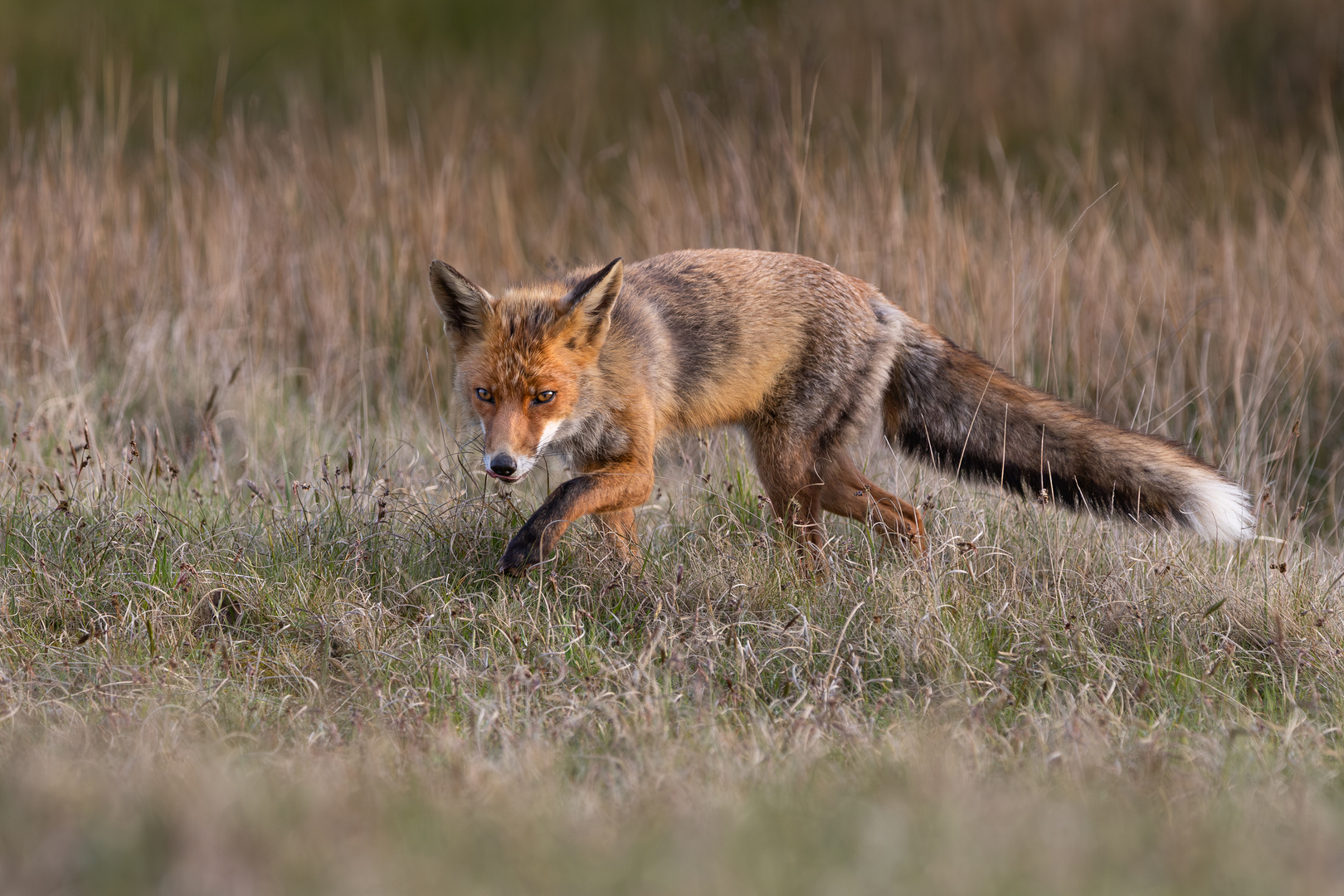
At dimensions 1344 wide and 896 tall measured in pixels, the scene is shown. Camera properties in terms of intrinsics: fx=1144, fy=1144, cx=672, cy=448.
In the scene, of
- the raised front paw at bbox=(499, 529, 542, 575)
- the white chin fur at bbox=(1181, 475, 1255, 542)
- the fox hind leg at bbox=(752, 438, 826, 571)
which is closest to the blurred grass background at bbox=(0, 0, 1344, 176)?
the fox hind leg at bbox=(752, 438, 826, 571)

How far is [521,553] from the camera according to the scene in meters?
3.83

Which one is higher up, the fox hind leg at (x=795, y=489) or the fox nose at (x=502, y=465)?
the fox nose at (x=502, y=465)

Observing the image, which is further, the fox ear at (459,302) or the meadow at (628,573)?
the fox ear at (459,302)

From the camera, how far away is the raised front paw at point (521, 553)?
3.82 metres

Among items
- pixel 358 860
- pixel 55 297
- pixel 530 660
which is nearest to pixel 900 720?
pixel 530 660

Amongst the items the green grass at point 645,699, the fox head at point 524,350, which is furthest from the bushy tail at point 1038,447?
the fox head at point 524,350

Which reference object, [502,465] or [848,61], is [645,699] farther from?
[848,61]

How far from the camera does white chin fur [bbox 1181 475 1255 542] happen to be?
3932mm

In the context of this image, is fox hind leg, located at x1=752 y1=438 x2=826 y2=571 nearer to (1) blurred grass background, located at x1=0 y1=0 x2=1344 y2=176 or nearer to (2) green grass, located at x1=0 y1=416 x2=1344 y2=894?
(2) green grass, located at x1=0 y1=416 x2=1344 y2=894

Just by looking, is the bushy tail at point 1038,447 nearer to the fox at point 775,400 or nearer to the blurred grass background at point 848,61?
the fox at point 775,400

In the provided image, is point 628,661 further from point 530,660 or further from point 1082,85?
point 1082,85

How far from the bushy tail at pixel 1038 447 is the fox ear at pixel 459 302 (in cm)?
171

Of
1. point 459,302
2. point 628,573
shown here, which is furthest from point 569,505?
point 459,302

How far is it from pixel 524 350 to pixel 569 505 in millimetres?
570
